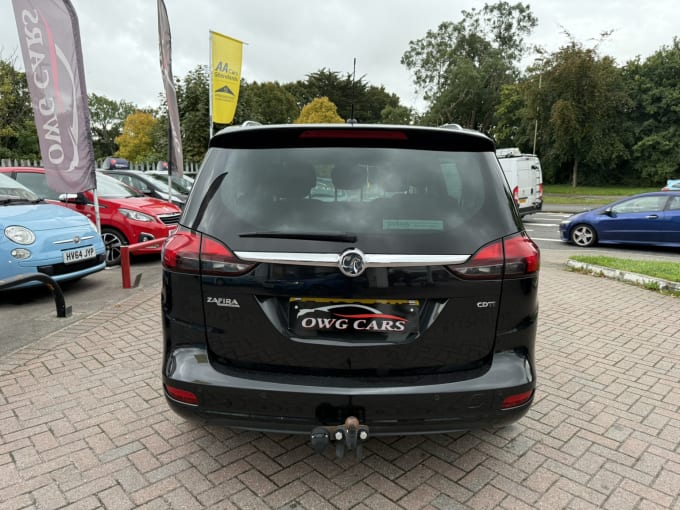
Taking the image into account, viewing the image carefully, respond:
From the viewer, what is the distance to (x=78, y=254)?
592 cm

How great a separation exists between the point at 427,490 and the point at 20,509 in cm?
191

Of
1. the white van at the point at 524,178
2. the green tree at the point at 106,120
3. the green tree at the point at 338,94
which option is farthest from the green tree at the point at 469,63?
the green tree at the point at 106,120

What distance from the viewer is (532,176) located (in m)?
16.5

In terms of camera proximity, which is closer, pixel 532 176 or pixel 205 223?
pixel 205 223

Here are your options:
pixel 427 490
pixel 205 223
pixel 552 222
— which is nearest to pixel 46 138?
pixel 205 223

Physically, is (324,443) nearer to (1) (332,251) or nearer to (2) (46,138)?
(1) (332,251)

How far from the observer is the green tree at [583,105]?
2981 cm

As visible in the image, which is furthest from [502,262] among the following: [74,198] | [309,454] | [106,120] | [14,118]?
[106,120]

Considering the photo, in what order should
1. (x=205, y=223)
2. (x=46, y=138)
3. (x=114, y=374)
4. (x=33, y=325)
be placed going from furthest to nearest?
1. (x=46, y=138)
2. (x=33, y=325)
3. (x=114, y=374)
4. (x=205, y=223)

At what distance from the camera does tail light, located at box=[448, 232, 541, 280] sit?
207 centimetres

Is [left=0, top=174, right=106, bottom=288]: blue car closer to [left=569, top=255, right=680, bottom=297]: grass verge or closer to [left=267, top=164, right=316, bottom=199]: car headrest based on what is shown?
[left=267, top=164, right=316, bottom=199]: car headrest

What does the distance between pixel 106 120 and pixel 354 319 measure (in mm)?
106293

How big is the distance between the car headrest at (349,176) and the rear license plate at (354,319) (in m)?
0.54

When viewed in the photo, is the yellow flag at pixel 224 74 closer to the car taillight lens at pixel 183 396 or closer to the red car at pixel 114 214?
the red car at pixel 114 214
